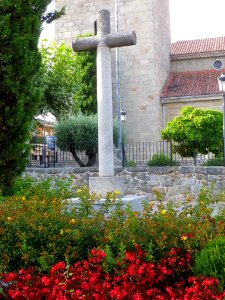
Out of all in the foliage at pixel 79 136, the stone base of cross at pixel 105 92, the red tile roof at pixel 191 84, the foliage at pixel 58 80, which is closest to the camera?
the stone base of cross at pixel 105 92

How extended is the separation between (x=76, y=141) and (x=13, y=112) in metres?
7.64

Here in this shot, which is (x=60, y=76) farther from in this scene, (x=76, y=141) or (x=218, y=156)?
(x=218, y=156)

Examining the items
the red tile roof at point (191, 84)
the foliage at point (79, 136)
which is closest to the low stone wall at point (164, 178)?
the foliage at point (79, 136)

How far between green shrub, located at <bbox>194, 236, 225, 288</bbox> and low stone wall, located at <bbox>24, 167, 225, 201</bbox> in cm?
954

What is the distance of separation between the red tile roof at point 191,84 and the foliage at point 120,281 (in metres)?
18.6

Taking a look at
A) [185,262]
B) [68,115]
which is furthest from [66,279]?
[68,115]

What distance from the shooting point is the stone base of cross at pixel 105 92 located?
7.28m

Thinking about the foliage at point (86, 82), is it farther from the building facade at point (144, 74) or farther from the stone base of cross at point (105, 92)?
the stone base of cross at point (105, 92)

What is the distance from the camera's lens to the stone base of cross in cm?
728

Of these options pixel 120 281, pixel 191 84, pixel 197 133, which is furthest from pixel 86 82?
pixel 120 281

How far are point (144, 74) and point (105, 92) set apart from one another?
49.5 ft

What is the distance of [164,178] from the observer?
1377cm

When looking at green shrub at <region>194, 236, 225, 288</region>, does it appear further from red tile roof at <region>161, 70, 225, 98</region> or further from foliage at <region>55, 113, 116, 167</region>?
red tile roof at <region>161, 70, 225, 98</region>

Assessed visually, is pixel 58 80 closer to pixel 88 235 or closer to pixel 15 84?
pixel 15 84
